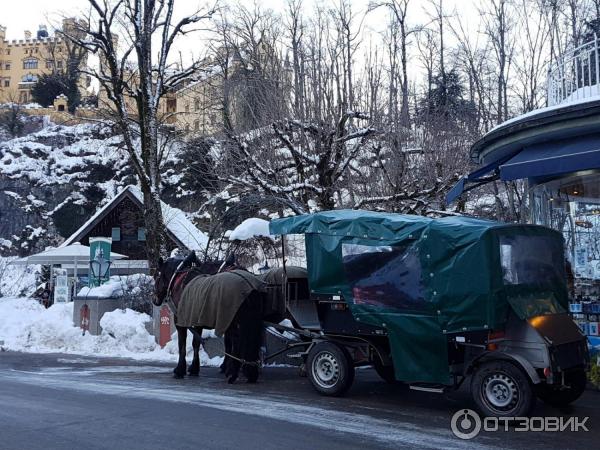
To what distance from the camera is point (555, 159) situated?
10086mm

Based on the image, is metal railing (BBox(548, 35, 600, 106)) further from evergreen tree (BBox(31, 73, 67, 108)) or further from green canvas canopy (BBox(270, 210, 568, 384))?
evergreen tree (BBox(31, 73, 67, 108))

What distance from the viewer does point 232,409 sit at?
841 centimetres

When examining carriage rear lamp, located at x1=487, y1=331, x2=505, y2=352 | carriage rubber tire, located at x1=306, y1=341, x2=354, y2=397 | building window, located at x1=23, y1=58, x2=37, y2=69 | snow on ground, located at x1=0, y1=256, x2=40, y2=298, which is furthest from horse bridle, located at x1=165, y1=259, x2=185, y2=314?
building window, located at x1=23, y1=58, x2=37, y2=69

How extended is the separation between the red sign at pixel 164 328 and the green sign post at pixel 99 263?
6065 mm

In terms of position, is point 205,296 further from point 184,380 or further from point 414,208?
point 414,208

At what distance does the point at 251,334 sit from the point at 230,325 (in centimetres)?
36

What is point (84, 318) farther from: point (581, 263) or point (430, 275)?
point (581, 263)

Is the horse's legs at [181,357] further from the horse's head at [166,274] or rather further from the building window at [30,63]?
the building window at [30,63]

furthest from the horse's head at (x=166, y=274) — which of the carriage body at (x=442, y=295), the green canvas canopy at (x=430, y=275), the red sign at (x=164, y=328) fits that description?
the green canvas canopy at (x=430, y=275)

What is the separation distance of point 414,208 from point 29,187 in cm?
4839

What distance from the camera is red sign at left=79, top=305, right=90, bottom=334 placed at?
16.3 metres

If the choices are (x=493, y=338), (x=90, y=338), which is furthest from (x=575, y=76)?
(x=90, y=338)

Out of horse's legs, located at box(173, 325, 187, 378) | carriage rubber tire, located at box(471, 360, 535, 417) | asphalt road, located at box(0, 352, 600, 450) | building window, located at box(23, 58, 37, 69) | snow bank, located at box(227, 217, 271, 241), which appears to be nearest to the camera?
asphalt road, located at box(0, 352, 600, 450)

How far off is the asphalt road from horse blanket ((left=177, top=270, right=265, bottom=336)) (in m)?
0.99
